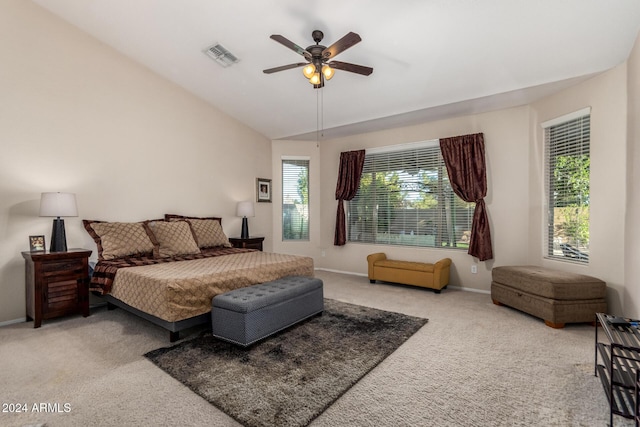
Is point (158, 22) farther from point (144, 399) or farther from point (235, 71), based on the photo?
point (144, 399)

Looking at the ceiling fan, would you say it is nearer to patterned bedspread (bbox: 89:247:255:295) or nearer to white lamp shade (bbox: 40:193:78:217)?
patterned bedspread (bbox: 89:247:255:295)

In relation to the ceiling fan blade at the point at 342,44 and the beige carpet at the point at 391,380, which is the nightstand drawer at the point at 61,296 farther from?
the ceiling fan blade at the point at 342,44

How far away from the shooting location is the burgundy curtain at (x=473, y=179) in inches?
176

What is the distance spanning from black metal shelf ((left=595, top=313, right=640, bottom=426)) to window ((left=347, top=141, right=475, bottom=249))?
2957 millimetres

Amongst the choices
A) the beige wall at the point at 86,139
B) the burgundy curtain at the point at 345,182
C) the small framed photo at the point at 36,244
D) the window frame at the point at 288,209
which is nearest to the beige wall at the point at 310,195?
the window frame at the point at 288,209

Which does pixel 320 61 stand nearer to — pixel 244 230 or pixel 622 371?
pixel 622 371

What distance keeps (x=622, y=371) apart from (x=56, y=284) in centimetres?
471

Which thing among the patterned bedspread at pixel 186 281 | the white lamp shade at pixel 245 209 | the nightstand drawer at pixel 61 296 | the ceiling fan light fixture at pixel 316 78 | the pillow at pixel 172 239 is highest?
the ceiling fan light fixture at pixel 316 78

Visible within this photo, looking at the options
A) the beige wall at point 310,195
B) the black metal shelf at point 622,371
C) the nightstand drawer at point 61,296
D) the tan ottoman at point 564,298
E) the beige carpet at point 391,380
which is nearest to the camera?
the black metal shelf at point 622,371

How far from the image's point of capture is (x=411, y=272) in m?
4.69

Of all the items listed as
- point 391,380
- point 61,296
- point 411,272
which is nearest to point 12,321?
point 61,296

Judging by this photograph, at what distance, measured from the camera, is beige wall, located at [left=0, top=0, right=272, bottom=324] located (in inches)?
→ 130

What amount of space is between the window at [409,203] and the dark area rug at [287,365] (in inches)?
85.3

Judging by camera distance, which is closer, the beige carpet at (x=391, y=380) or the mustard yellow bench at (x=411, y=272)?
the beige carpet at (x=391, y=380)
